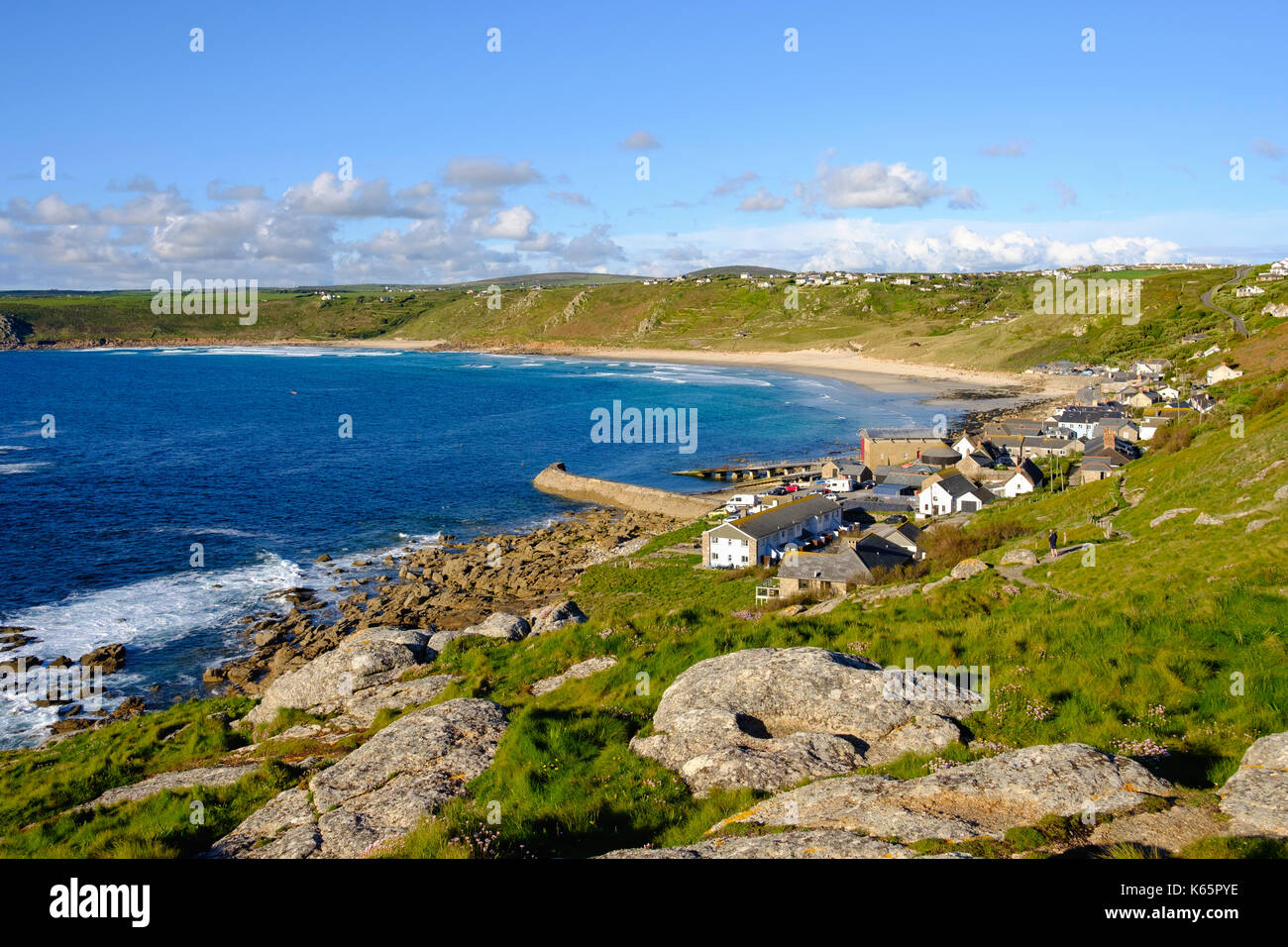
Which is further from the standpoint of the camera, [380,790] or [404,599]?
[404,599]

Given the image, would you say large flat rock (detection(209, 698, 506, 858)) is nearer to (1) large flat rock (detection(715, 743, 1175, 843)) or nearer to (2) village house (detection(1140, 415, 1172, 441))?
(1) large flat rock (detection(715, 743, 1175, 843))

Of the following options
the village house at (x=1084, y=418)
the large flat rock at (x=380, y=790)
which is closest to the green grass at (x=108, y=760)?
the large flat rock at (x=380, y=790)

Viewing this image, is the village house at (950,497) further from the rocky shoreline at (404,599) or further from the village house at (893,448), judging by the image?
the rocky shoreline at (404,599)

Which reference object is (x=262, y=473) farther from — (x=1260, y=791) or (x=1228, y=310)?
(x=1228, y=310)

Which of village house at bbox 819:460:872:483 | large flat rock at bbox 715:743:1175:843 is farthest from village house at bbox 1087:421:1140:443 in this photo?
large flat rock at bbox 715:743:1175:843

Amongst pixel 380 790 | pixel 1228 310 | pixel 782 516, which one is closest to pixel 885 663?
pixel 380 790

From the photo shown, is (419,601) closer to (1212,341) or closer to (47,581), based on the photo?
(47,581)
